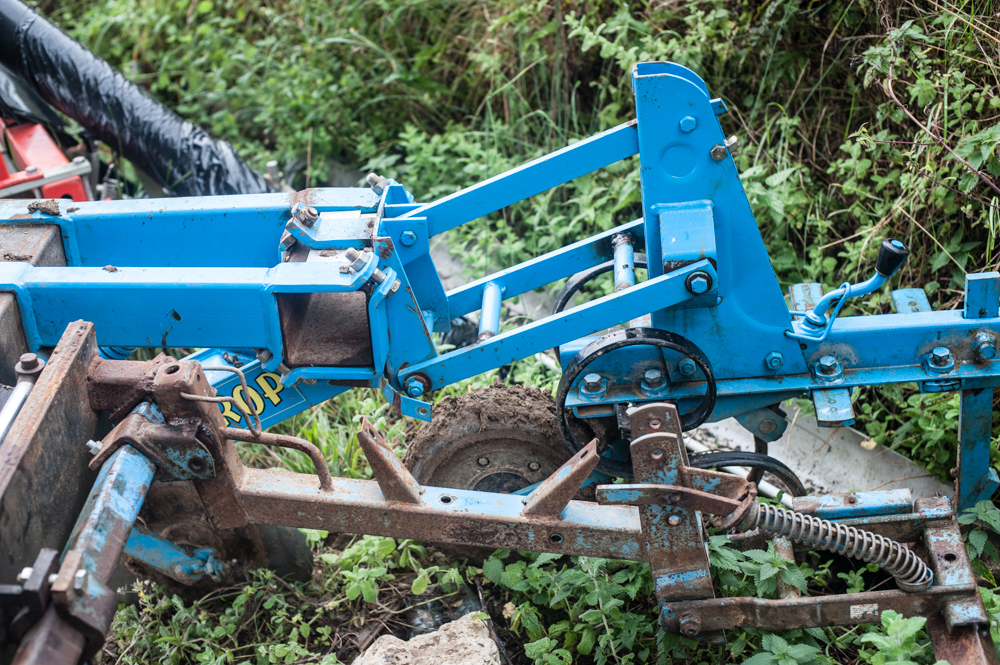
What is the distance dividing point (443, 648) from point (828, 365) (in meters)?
1.58

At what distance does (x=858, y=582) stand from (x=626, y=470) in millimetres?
868

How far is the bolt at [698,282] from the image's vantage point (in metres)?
2.48

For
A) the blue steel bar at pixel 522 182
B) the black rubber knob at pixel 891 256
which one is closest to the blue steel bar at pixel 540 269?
the blue steel bar at pixel 522 182

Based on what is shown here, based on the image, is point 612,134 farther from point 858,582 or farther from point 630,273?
point 858,582

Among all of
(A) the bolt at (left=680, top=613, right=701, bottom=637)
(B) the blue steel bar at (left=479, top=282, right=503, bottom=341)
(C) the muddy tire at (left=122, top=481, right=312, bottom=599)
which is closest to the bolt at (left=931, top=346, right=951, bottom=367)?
(A) the bolt at (left=680, top=613, right=701, bottom=637)

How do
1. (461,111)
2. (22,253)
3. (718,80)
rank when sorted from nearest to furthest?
(22,253) → (718,80) → (461,111)

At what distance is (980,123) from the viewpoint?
3654 millimetres

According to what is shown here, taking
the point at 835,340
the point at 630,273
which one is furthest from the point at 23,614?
the point at 835,340

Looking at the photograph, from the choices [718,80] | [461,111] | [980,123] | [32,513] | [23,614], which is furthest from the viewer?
[461,111]

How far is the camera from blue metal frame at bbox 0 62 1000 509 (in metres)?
2.46

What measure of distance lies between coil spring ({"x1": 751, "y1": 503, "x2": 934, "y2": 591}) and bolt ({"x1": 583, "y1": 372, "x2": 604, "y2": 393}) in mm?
712

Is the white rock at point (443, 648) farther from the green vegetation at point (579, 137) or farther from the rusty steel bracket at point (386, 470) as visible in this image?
the rusty steel bracket at point (386, 470)

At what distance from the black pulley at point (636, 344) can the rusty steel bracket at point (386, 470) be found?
679mm

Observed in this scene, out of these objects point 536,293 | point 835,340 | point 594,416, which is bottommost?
point 536,293
